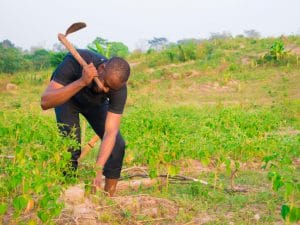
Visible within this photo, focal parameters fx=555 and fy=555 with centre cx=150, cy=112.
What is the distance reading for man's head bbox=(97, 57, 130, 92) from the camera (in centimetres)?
425

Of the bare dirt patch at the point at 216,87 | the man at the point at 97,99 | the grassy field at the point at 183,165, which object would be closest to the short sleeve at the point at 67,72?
the man at the point at 97,99

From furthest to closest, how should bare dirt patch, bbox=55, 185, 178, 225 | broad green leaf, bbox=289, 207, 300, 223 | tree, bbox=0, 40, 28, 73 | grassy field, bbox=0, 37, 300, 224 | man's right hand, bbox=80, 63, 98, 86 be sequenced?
tree, bbox=0, 40, 28, 73 → man's right hand, bbox=80, 63, 98, 86 → bare dirt patch, bbox=55, 185, 178, 225 → grassy field, bbox=0, 37, 300, 224 → broad green leaf, bbox=289, 207, 300, 223

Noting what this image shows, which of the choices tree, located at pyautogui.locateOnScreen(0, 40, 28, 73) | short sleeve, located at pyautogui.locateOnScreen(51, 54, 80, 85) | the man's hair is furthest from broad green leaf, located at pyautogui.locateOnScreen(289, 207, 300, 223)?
tree, located at pyautogui.locateOnScreen(0, 40, 28, 73)

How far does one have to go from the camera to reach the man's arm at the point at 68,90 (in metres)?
4.22

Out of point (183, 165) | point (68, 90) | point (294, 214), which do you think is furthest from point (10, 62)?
point (294, 214)

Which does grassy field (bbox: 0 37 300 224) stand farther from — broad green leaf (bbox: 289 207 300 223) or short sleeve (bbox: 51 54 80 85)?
short sleeve (bbox: 51 54 80 85)

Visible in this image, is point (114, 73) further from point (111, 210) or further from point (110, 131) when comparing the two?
point (111, 210)

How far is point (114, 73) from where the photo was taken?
4.25 meters

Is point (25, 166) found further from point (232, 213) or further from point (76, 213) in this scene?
point (232, 213)

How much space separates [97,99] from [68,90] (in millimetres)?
463

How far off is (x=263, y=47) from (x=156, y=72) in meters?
4.54

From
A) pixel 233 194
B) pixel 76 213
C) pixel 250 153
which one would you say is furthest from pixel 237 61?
pixel 76 213

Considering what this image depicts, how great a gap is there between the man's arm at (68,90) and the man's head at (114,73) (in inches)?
3.9

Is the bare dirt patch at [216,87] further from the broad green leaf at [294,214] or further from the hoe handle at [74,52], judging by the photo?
the broad green leaf at [294,214]
